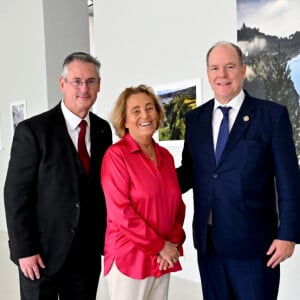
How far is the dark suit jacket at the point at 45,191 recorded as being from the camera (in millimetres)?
2242

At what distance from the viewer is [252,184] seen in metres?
2.15

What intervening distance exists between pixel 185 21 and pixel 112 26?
51.4 inches

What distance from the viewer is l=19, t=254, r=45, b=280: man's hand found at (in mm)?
2289

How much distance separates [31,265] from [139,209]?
738mm

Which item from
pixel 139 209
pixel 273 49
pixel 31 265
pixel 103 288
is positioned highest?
pixel 273 49

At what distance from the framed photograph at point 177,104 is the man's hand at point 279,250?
7.61 feet

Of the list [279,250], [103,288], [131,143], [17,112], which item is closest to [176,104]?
[103,288]

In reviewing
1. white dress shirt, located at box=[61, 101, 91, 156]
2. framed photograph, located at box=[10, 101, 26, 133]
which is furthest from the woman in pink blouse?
framed photograph, located at box=[10, 101, 26, 133]

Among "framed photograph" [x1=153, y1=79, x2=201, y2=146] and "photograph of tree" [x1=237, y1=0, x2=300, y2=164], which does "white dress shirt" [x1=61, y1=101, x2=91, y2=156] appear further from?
"framed photograph" [x1=153, y1=79, x2=201, y2=146]

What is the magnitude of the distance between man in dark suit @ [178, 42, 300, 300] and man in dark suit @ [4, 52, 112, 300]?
25.9 inches

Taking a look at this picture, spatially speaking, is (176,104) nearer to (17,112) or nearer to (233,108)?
(233,108)

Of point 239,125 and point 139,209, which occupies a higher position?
point 239,125

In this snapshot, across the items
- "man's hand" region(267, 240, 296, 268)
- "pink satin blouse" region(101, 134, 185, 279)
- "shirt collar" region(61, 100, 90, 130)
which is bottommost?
"man's hand" region(267, 240, 296, 268)

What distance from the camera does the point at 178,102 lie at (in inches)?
176
